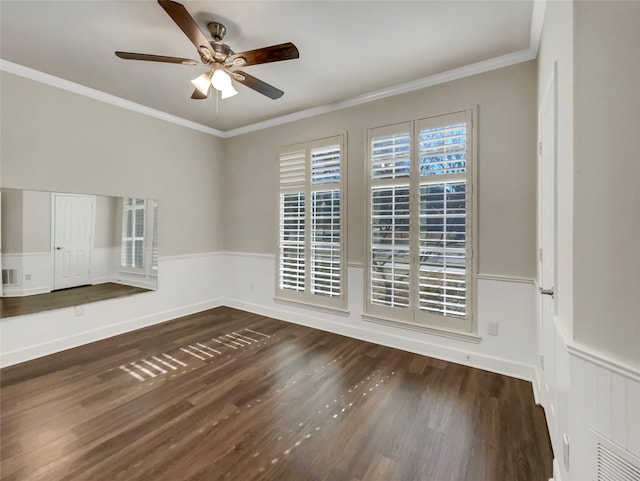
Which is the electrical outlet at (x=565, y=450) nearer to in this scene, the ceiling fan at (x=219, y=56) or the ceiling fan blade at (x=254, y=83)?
the ceiling fan at (x=219, y=56)

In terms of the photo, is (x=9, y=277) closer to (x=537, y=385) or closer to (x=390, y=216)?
(x=390, y=216)

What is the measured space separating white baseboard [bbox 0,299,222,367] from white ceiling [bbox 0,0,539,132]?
101 inches

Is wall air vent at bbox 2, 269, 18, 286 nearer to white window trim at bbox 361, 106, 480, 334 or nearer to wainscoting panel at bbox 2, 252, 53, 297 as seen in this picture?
wainscoting panel at bbox 2, 252, 53, 297

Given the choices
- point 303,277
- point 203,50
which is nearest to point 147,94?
point 203,50

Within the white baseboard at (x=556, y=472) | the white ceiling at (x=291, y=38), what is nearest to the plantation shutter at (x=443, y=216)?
the white ceiling at (x=291, y=38)

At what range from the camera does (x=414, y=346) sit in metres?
3.03

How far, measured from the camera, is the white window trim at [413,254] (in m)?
2.69

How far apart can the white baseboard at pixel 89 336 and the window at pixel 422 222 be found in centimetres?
273

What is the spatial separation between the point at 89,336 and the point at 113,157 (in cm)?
211

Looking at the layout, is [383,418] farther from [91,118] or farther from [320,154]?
[91,118]

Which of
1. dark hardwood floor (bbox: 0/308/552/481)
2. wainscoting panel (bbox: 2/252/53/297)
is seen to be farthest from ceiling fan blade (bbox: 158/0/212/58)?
wainscoting panel (bbox: 2/252/53/297)

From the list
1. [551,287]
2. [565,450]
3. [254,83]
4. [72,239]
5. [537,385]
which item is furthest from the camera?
[72,239]

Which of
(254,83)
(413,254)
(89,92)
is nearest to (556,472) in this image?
(413,254)

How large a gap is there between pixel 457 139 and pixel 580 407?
2328 mm
